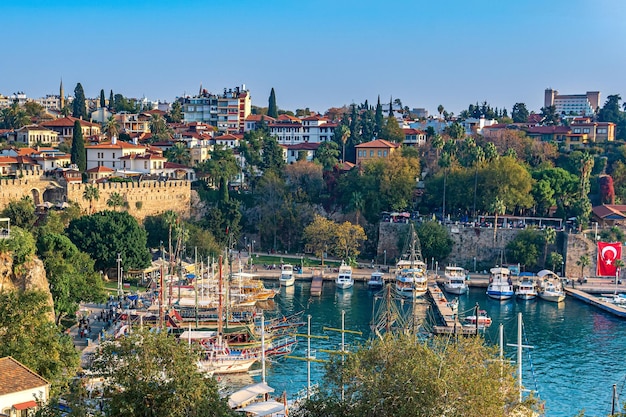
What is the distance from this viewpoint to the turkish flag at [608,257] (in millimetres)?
62156

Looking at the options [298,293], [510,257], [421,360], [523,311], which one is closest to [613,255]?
[510,257]

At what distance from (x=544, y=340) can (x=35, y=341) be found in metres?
28.1

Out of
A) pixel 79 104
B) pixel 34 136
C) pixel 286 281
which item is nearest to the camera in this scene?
pixel 286 281

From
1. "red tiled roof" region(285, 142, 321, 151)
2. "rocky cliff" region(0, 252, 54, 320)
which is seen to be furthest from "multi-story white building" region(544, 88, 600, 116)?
"rocky cliff" region(0, 252, 54, 320)

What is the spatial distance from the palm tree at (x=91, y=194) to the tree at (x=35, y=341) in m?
32.0

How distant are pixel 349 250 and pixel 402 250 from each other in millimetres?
4119

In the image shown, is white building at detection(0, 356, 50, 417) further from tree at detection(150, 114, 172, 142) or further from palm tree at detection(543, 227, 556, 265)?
tree at detection(150, 114, 172, 142)

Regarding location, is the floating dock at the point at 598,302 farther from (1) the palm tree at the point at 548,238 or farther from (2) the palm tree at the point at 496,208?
(2) the palm tree at the point at 496,208

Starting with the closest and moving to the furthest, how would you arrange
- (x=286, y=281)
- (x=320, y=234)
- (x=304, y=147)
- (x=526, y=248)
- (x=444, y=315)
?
(x=444, y=315) → (x=286, y=281) → (x=526, y=248) → (x=320, y=234) → (x=304, y=147)

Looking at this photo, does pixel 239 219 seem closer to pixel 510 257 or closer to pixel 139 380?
pixel 510 257

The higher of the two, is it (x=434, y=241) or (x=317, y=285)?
(x=434, y=241)

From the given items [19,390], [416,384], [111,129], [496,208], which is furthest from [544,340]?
[111,129]

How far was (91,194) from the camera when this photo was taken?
214 feet

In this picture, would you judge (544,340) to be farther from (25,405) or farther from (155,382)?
(25,405)
